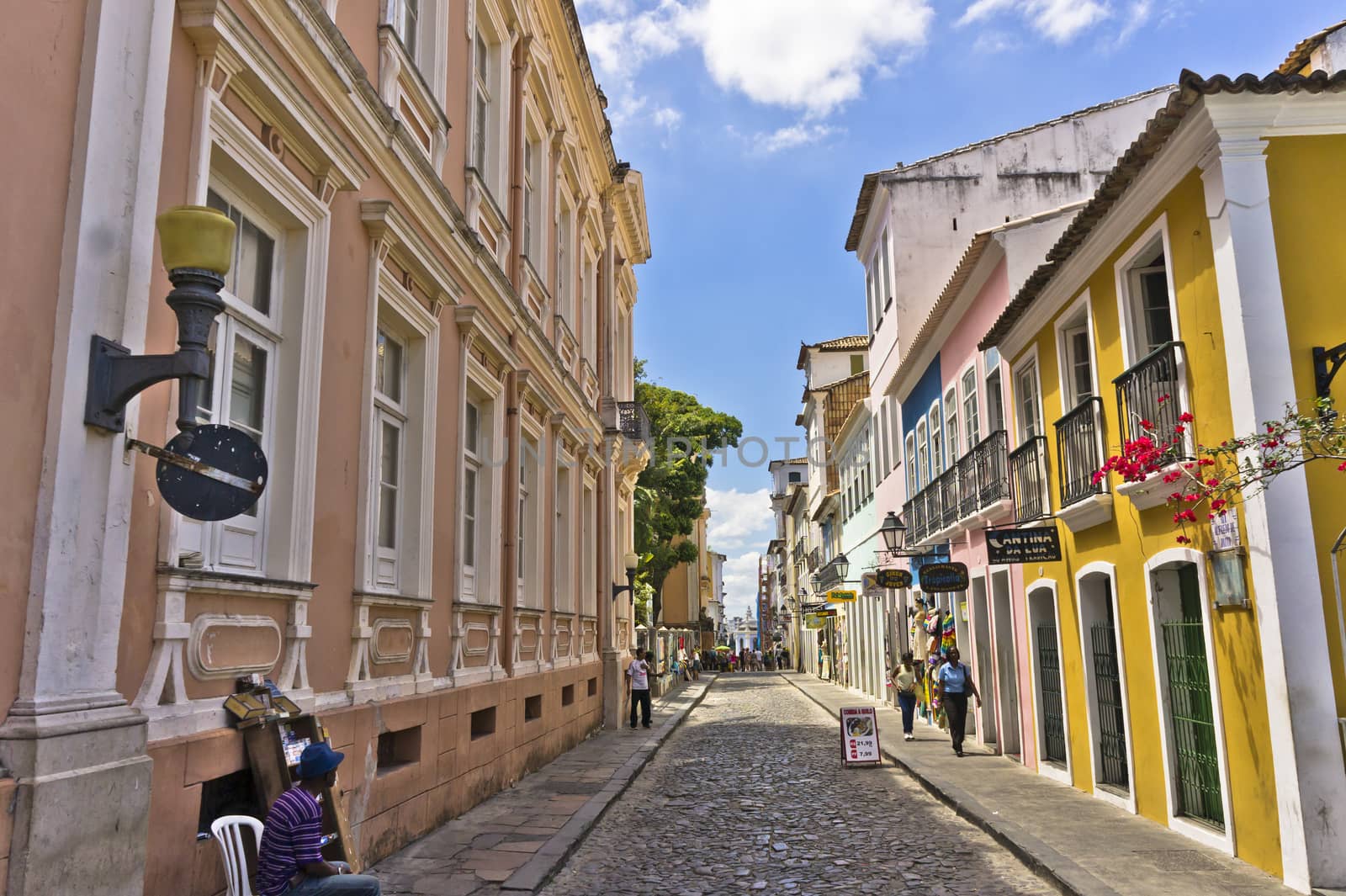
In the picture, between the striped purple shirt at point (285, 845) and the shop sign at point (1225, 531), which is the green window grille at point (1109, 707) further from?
the striped purple shirt at point (285, 845)

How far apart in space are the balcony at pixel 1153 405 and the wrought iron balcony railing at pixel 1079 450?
56cm

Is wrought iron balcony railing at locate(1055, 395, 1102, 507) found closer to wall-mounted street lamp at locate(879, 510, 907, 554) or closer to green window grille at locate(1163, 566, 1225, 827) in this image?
green window grille at locate(1163, 566, 1225, 827)

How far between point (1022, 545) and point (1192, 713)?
2.87 meters

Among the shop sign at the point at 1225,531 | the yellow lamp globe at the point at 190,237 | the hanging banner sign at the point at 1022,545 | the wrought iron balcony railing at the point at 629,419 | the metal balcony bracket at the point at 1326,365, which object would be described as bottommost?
the shop sign at the point at 1225,531

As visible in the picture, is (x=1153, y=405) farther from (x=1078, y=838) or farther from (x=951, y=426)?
(x=951, y=426)

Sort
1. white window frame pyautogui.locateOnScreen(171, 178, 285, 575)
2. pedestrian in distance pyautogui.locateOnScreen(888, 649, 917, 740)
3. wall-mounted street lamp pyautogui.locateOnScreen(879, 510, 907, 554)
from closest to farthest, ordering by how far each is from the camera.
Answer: white window frame pyautogui.locateOnScreen(171, 178, 285, 575)
pedestrian in distance pyautogui.locateOnScreen(888, 649, 917, 740)
wall-mounted street lamp pyautogui.locateOnScreen(879, 510, 907, 554)

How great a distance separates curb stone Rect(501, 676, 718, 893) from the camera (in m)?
7.39

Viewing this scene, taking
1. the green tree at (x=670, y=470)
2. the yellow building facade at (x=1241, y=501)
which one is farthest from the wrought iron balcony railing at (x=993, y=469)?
the green tree at (x=670, y=470)

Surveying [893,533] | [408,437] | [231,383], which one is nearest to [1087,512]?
[408,437]

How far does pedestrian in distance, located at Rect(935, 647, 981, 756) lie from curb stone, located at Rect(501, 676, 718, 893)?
4.43 meters

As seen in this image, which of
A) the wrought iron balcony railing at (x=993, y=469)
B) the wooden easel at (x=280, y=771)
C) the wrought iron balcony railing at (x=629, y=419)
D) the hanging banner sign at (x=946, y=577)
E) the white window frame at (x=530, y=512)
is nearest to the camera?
the wooden easel at (x=280, y=771)

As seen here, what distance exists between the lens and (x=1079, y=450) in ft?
34.2

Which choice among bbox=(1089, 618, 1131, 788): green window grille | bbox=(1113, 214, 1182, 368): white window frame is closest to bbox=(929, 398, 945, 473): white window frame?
bbox=(1089, 618, 1131, 788): green window grille

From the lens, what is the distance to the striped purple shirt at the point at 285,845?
4.75m
